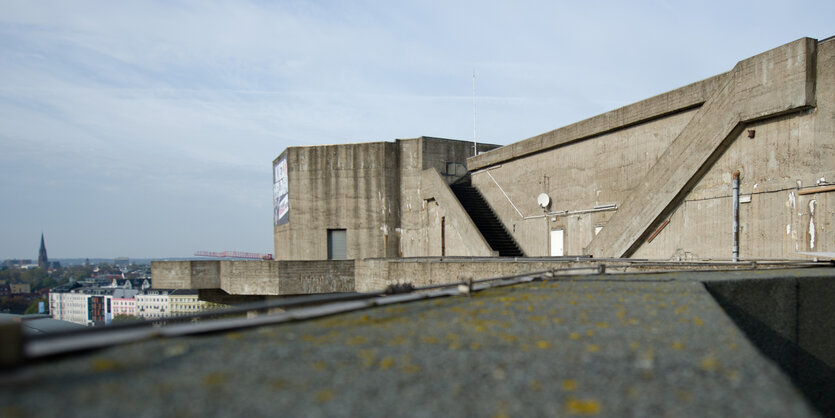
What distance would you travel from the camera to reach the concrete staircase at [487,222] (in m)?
22.5

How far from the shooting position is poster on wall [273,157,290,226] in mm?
32906

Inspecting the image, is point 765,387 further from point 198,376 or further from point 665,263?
point 665,263

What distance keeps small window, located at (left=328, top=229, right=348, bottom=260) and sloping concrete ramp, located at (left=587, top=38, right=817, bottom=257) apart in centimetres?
1667

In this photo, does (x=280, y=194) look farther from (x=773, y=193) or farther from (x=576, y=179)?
(x=773, y=193)

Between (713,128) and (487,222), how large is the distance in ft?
37.7

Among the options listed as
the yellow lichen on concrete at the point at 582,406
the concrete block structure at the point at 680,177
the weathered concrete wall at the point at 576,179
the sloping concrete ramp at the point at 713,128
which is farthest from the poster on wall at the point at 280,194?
the yellow lichen on concrete at the point at 582,406

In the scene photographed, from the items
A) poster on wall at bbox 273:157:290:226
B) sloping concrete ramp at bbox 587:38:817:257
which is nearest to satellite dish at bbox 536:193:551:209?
sloping concrete ramp at bbox 587:38:817:257

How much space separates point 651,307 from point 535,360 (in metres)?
2.45

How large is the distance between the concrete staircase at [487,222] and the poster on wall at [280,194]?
10.7m

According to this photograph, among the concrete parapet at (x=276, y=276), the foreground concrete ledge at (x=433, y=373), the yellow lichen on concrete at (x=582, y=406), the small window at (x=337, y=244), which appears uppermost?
the foreground concrete ledge at (x=433, y=373)

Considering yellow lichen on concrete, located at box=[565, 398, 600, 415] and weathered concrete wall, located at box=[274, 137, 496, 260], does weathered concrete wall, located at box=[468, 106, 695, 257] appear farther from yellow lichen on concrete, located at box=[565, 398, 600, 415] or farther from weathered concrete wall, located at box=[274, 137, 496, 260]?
yellow lichen on concrete, located at box=[565, 398, 600, 415]

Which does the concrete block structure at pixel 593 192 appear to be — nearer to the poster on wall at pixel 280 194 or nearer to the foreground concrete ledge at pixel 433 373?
the poster on wall at pixel 280 194

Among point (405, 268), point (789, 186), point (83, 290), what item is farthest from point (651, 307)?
point (83, 290)

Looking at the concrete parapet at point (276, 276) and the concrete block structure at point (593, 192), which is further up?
the concrete block structure at point (593, 192)
